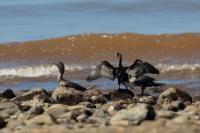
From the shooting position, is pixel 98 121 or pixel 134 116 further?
pixel 98 121

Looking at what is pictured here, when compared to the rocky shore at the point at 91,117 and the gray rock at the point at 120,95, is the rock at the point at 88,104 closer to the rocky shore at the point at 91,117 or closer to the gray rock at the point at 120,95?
the rocky shore at the point at 91,117

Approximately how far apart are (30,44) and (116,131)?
46.0 feet

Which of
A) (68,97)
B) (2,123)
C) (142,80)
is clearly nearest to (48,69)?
(142,80)

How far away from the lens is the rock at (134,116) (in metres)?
8.01

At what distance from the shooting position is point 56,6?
92.7 ft

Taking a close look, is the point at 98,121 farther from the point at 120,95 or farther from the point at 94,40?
the point at 94,40

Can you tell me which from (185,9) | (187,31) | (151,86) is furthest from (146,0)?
(151,86)

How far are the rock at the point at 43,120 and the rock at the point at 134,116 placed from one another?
1.92 feet

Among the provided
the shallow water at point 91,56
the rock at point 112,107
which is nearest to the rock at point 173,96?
the rock at point 112,107

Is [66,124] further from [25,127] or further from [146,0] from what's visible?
[146,0]

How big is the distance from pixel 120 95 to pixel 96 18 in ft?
44.1

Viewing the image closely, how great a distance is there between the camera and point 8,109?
31.0 ft

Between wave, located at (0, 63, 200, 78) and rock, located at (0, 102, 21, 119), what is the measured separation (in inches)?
256

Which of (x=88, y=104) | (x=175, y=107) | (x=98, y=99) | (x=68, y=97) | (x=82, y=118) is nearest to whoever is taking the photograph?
(x=82, y=118)
